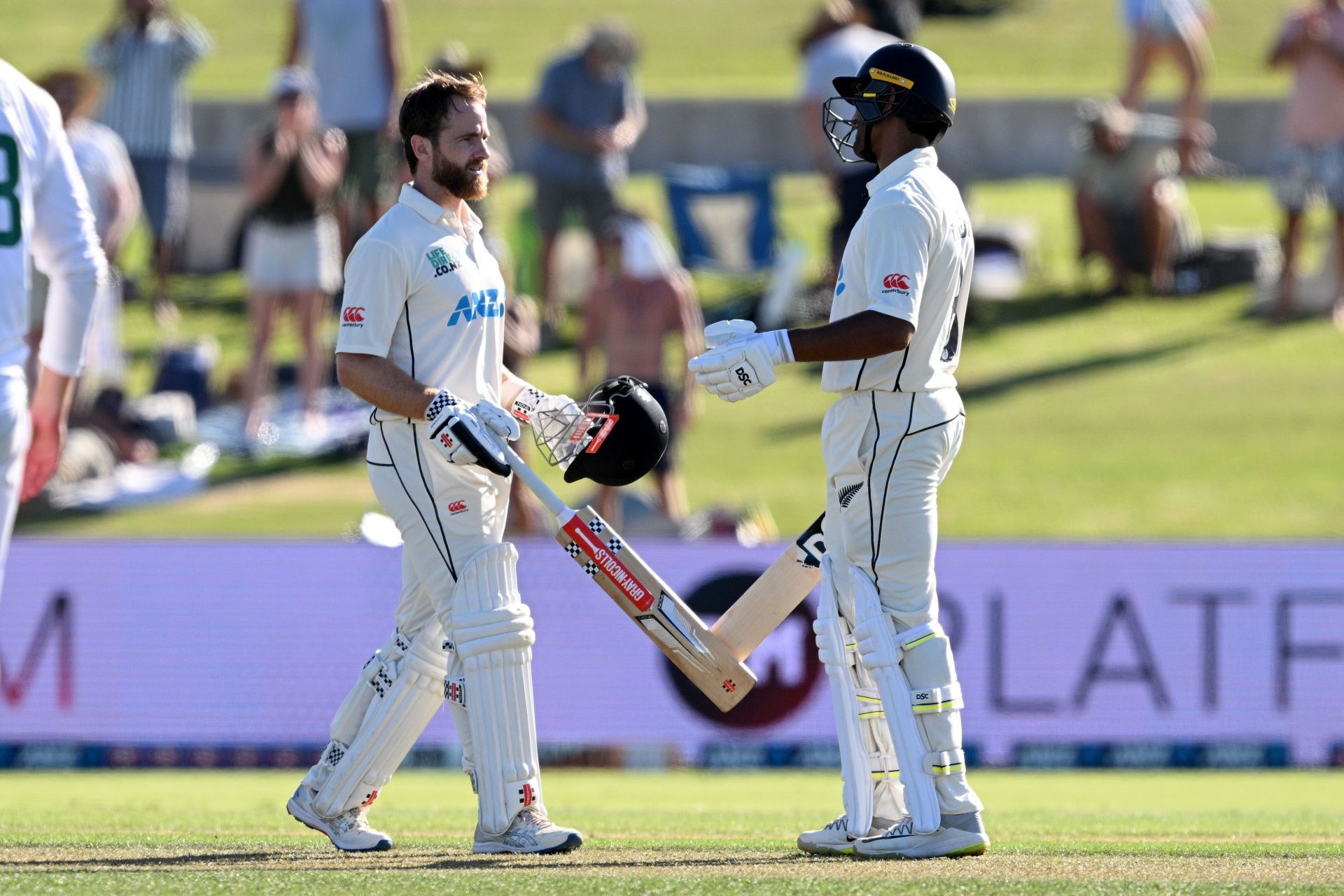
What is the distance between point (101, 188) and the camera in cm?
1282

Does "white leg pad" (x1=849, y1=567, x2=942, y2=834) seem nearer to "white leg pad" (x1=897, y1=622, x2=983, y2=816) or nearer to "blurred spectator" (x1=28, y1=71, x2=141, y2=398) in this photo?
"white leg pad" (x1=897, y1=622, x2=983, y2=816)

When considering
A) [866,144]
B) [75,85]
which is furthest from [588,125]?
[866,144]

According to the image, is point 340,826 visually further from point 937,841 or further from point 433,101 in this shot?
point 433,101

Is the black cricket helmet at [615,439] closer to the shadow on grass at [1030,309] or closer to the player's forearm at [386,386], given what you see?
the player's forearm at [386,386]

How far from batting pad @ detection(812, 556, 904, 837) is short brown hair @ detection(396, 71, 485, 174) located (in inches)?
64.5

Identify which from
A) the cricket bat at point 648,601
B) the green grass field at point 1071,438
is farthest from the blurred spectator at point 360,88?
the cricket bat at point 648,601

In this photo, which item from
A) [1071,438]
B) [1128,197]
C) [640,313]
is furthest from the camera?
[1128,197]

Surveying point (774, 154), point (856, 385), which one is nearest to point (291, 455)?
point (856, 385)

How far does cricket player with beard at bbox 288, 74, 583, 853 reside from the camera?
551 centimetres

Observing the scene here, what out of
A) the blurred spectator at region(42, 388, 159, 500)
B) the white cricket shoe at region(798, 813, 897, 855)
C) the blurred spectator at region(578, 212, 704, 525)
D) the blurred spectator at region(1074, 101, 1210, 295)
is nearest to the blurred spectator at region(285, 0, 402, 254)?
the blurred spectator at region(42, 388, 159, 500)

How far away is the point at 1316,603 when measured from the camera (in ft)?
31.0

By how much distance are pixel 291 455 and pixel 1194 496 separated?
230 inches

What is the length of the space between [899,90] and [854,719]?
1757 mm

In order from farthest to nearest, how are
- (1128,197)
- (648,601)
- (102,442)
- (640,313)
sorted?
(1128,197), (102,442), (640,313), (648,601)
